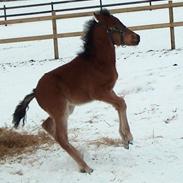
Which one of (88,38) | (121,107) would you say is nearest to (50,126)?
(121,107)

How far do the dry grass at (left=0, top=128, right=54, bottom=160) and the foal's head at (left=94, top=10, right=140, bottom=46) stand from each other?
5.98ft

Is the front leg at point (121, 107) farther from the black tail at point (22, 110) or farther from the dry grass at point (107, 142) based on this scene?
the black tail at point (22, 110)

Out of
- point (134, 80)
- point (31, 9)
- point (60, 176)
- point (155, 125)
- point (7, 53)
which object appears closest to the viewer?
point (60, 176)

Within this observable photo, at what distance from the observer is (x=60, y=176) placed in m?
5.48

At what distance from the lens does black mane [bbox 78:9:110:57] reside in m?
5.88

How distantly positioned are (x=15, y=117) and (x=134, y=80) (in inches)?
194

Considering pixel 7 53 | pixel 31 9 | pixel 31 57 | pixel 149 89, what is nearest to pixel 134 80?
pixel 149 89

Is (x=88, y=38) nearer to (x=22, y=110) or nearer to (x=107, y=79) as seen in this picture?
(x=107, y=79)

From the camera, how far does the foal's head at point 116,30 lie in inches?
229

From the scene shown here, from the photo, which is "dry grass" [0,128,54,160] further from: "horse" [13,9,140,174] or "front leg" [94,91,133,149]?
"front leg" [94,91,133,149]

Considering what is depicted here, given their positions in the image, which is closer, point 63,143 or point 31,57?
point 63,143

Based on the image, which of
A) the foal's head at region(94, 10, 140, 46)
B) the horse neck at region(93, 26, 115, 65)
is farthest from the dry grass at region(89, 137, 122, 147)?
the foal's head at region(94, 10, 140, 46)

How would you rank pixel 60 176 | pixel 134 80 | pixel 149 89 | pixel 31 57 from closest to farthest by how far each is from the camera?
pixel 60 176 → pixel 149 89 → pixel 134 80 → pixel 31 57

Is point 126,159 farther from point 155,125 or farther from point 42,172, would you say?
point 155,125
